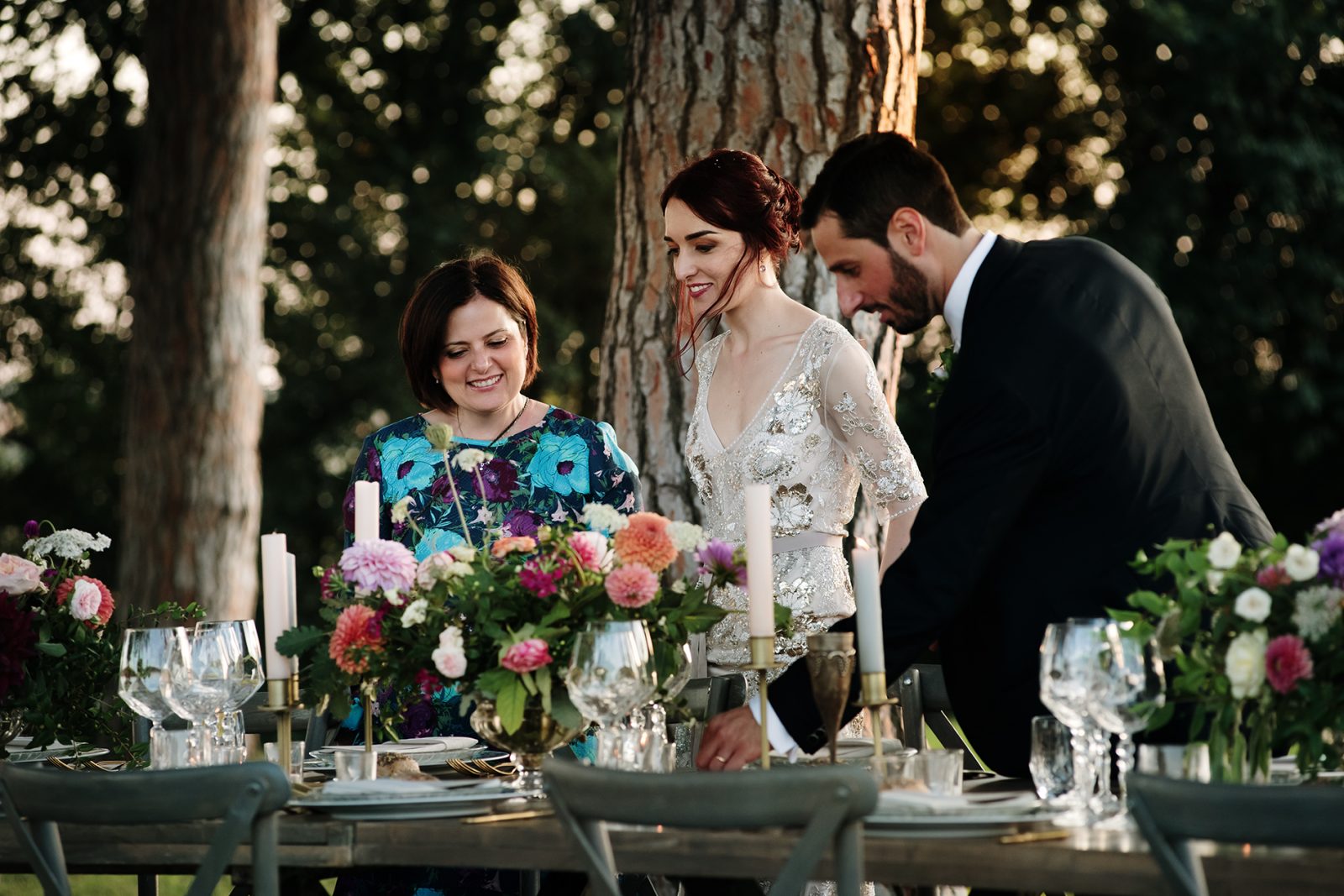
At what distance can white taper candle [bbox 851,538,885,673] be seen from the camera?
2416 mm

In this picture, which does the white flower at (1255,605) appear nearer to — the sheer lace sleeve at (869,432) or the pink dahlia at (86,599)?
the sheer lace sleeve at (869,432)

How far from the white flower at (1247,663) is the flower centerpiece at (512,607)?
806 millimetres

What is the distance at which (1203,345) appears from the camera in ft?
41.4

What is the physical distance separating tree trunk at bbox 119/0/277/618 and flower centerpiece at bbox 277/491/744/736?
21.2 feet

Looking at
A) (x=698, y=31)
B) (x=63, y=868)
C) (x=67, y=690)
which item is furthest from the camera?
(x=698, y=31)

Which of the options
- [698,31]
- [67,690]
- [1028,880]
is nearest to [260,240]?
[698,31]

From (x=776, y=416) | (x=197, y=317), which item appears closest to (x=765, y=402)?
(x=776, y=416)

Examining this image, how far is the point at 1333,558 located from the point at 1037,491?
0.74 meters

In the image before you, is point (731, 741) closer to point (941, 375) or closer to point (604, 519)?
point (604, 519)

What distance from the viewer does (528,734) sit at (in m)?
2.68

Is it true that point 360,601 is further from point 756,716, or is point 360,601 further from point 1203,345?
point 1203,345

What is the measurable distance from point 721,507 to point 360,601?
3.86ft

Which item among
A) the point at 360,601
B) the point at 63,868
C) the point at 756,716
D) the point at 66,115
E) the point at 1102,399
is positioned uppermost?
the point at 66,115

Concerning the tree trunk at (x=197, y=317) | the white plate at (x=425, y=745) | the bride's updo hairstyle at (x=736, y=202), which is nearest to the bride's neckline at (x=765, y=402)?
the bride's updo hairstyle at (x=736, y=202)
